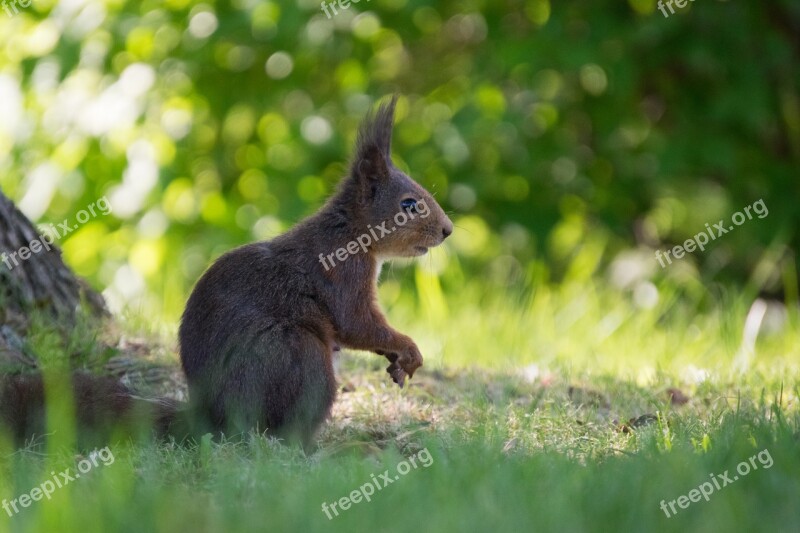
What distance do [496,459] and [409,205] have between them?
4.81 feet

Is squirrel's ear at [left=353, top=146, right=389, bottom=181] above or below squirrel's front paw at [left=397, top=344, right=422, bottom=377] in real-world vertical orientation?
above

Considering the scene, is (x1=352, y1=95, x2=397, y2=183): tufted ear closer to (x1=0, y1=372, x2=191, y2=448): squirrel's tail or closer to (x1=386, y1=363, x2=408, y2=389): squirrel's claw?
(x1=386, y1=363, x2=408, y2=389): squirrel's claw

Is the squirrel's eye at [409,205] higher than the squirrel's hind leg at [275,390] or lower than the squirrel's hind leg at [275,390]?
higher

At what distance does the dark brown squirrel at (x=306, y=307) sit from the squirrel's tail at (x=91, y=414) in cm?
13

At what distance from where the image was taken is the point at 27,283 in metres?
4.47

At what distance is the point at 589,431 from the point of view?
3453 mm

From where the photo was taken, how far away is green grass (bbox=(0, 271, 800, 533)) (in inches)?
96.1

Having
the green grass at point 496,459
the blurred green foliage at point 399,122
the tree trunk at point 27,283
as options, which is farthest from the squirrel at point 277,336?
the blurred green foliage at point 399,122

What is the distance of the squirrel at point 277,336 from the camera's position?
3436mm

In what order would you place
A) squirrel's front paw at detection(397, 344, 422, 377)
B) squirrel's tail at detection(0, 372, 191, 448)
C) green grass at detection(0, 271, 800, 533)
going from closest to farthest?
green grass at detection(0, 271, 800, 533) → squirrel's tail at detection(0, 372, 191, 448) → squirrel's front paw at detection(397, 344, 422, 377)

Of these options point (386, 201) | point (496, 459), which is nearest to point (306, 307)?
point (386, 201)

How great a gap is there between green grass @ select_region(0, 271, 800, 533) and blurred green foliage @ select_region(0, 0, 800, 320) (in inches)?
80.4

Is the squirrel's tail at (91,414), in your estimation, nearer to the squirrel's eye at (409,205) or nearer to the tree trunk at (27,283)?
the tree trunk at (27,283)

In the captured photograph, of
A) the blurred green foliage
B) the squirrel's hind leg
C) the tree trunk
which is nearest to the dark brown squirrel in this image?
the squirrel's hind leg
